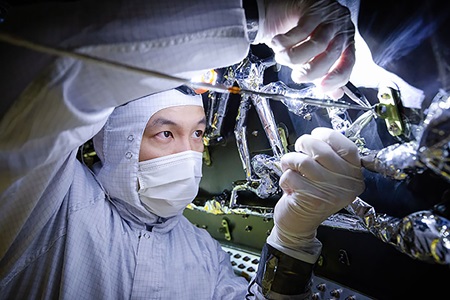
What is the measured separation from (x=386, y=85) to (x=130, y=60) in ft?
2.37

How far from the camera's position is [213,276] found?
1.42 m

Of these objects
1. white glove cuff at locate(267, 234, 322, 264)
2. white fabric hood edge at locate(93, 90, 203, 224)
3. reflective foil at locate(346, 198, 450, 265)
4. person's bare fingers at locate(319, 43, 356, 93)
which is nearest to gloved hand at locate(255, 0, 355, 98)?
person's bare fingers at locate(319, 43, 356, 93)

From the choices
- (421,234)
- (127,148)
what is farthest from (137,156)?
(421,234)

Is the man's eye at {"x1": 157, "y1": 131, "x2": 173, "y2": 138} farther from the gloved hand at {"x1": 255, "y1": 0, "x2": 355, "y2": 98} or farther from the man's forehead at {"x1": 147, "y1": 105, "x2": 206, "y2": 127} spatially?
the gloved hand at {"x1": 255, "y1": 0, "x2": 355, "y2": 98}

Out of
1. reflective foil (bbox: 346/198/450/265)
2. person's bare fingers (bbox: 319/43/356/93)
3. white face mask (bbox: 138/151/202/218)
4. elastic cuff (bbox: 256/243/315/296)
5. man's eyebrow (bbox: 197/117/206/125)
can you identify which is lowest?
elastic cuff (bbox: 256/243/315/296)

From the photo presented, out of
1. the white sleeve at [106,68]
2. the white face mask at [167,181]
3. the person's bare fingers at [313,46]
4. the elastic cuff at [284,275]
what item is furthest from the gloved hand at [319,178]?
the white face mask at [167,181]

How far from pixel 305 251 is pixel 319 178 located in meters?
0.30

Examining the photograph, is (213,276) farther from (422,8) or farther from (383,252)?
(422,8)

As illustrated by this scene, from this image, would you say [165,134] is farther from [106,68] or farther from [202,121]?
[106,68]

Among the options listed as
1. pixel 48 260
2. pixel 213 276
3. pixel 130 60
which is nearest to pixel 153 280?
pixel 213 276

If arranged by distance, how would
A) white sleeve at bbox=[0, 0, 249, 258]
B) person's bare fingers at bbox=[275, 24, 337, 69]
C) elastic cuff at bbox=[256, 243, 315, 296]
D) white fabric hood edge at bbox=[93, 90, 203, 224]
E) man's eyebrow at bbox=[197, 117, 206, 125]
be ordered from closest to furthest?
1. white sleeve at bbox=[0, 0, 249, 258]
2. person's bare fingers at bbox=[275, 24, 337, 69]
3. elastic cuff at bbox=[256, 243, 315, 296]
4. white fabric hood edge at bbox=[93, 90, 203, 224]
5. man's eyebrow at bbox=[197, 117, 206, 125]

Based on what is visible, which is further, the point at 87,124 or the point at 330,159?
the point at 330,159

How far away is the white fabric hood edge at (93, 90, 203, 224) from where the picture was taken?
49.8 inches

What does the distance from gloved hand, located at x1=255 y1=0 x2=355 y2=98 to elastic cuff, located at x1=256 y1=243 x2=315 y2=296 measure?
57 centimetres
